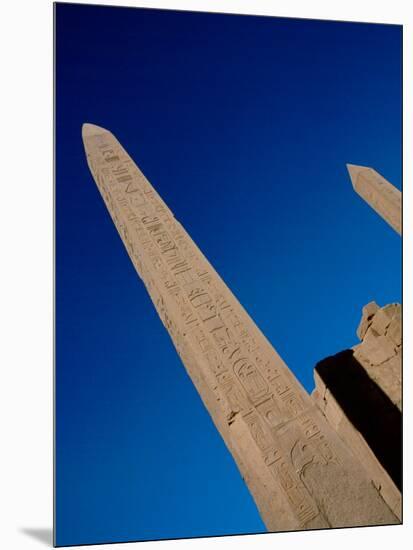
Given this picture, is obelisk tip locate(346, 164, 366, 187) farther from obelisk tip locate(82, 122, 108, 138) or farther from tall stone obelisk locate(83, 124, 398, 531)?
obelisk tip locate(82, 122, 108, 138)

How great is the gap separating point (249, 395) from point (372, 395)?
158 centimetres

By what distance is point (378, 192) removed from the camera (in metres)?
7.76

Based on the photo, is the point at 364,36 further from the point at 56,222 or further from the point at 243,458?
the point at 243,458

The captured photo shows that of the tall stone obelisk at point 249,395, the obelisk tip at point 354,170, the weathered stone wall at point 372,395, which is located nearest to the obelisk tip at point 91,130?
the tall stone obelisk at point 249,395

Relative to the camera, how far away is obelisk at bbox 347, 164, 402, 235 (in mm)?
7422

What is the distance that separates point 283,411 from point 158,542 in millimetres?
1574

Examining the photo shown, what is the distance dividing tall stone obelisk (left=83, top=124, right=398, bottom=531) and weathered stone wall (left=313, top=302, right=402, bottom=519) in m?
0.43

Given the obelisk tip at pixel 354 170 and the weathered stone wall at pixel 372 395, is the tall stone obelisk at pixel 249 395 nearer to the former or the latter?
the weathered stone wall at pixel 372 395

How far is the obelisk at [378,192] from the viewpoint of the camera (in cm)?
742

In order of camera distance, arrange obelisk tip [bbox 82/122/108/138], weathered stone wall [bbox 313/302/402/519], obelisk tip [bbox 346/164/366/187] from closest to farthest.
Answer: weathered stone wall [bbox 313/302/402/519] < obelisk tip [bbox 82/122/108/138] < obelisk tip [bbox 346/164/366/187]

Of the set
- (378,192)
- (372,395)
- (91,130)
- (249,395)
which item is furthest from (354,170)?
(249,395)

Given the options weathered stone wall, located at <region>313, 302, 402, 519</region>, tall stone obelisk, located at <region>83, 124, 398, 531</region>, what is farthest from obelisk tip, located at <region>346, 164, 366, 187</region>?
tall stone obelisk, located at <region>83, 124, 398, 531</region>

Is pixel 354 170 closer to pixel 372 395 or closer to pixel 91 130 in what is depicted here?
pixel 372 395

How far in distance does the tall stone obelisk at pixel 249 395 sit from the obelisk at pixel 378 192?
2.20m
